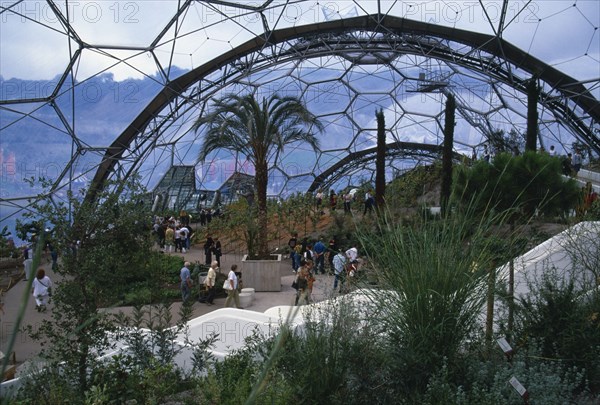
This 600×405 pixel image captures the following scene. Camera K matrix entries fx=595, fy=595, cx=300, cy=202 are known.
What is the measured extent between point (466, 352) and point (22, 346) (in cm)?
826

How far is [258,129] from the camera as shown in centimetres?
1736

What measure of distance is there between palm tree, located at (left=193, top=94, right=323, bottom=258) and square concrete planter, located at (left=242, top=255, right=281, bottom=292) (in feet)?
4.05

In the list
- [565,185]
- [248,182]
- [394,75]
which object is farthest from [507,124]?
[565,185]

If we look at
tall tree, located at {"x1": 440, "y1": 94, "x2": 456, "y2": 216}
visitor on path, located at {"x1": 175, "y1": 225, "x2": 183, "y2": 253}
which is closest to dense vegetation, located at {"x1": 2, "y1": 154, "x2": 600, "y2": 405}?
tall tree, located at {"x1": 440, "y1": 94, "x2": 456, "y2": 216}

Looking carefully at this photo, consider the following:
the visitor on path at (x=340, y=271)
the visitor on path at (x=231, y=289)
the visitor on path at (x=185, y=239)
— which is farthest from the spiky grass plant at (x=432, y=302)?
the visitor on path at (x=185, y=239)

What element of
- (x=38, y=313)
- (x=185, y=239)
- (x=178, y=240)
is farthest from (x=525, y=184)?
(x=185, y=239)

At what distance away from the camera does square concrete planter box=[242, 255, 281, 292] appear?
15.5 m

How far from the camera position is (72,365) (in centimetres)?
539

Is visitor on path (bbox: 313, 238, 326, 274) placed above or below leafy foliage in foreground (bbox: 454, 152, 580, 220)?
below

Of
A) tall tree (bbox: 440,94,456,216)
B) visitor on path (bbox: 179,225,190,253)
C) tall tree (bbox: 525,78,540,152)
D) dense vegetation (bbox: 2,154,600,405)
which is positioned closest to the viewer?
dense vegetation (bbox: 2,154,600,405)

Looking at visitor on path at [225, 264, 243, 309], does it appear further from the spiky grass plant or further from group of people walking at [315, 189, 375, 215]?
group of people walking at [315, 189, 375, 215]

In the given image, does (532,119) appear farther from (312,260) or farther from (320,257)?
(312,260)

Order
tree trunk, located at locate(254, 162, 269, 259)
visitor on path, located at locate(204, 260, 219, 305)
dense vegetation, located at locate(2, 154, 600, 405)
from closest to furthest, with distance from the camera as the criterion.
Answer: dense vegetation, located at locate(2, 154, 600, 405) → visitor on path, located at locate(204, 260, 219, 305) → tree trunk, located at locate(254, 162, 269, 259)

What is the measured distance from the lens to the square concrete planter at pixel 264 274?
1548 centimetres
